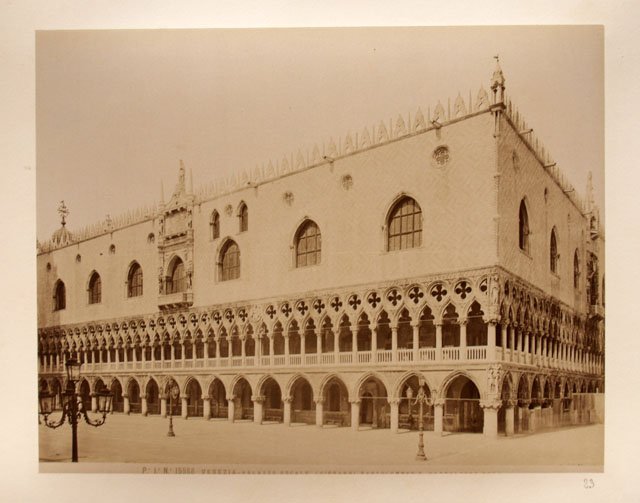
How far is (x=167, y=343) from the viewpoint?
6953 millimetres

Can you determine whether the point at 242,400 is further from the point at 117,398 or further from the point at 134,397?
the point at 117,398

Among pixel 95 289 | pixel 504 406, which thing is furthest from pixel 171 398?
pixel 504 406

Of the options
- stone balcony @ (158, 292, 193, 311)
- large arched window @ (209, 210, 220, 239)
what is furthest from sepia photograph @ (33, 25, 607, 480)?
stone balcony @ (158, 292, 193, 311)

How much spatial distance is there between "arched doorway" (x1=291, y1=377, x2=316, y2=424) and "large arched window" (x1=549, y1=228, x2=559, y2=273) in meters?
2.26

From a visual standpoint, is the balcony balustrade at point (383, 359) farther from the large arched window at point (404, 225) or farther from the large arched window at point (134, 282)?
the large arched window at point (404, 225)

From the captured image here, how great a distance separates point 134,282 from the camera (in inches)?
271

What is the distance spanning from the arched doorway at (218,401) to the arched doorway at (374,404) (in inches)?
46.7

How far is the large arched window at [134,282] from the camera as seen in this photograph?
6879 mm

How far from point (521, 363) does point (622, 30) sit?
2.75 meters

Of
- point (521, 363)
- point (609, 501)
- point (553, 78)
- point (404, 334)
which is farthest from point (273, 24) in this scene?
point (609, 501)

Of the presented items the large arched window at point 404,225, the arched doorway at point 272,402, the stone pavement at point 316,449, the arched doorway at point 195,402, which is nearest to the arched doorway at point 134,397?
the stone pavement at point 316,449

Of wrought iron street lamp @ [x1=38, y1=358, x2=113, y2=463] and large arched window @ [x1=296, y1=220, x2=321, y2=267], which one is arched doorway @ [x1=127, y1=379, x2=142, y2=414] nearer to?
wrought iron street lamp @ [x1=38, y1=358, x2=113, y2=463]

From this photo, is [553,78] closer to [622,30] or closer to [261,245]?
[622,30]

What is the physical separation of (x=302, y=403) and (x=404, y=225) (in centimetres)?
171
